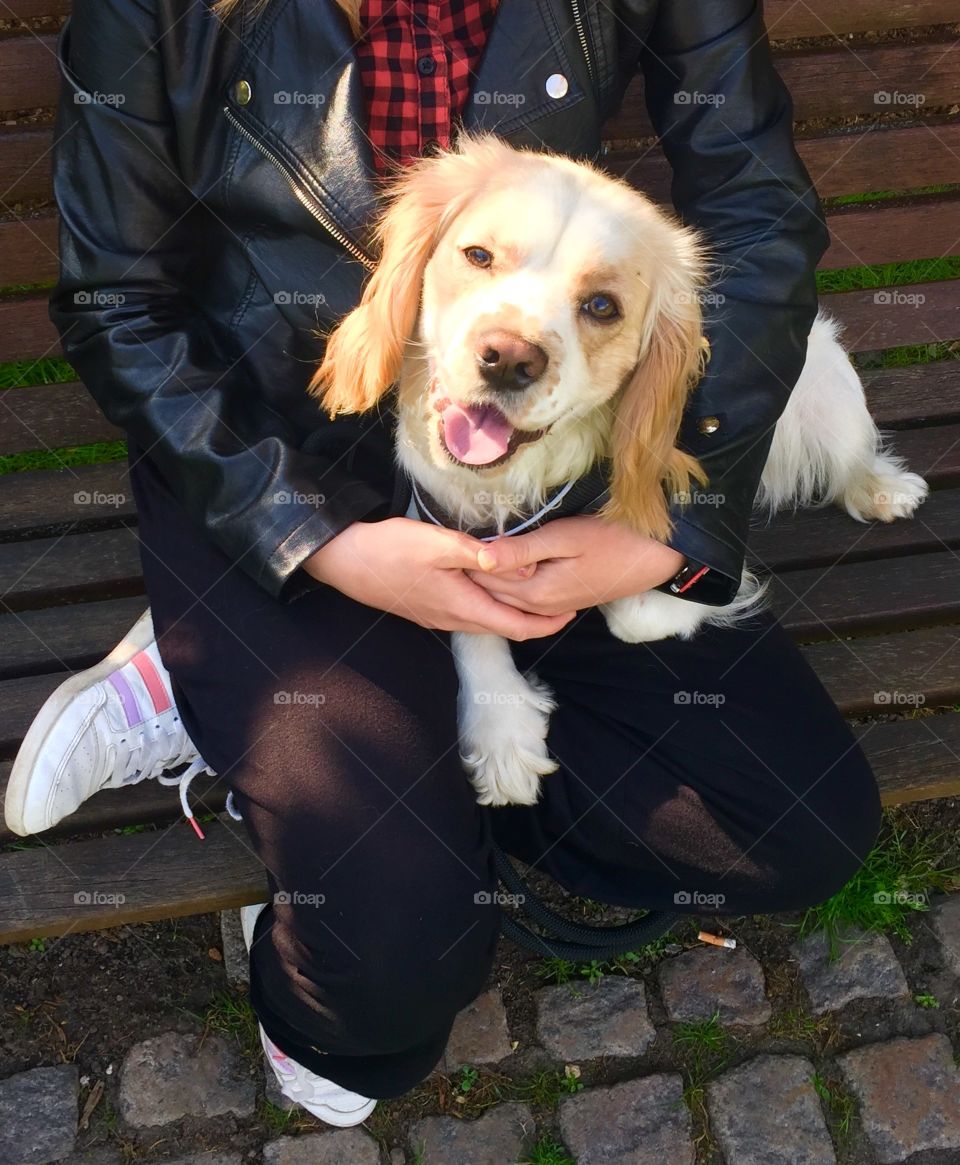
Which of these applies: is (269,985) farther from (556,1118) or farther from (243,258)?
(243,258)

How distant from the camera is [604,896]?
2.35 meters

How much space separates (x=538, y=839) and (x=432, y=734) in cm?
42

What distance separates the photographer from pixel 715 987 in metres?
2.71

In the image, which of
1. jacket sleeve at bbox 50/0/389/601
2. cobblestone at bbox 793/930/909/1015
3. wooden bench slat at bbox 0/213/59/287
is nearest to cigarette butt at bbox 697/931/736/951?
cobblestone at bbox 793/930/909/1015

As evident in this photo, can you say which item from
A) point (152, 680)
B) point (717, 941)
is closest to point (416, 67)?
point (152, 680)

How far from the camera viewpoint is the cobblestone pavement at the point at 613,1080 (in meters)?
2.45

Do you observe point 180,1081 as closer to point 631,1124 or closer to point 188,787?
point 188,787

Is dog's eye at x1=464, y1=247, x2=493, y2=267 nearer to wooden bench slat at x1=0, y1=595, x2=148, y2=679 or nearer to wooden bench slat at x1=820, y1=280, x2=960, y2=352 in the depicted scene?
wooden bench slat at x1=0, y1=595, x2=148, y2=679

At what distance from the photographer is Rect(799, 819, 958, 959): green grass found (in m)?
2.79

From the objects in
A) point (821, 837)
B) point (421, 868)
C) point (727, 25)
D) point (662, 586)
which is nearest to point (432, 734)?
point (421, 868)

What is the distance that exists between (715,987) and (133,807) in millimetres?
1396

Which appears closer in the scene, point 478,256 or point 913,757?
point 478,256

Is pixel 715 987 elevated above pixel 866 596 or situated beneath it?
situated beneath

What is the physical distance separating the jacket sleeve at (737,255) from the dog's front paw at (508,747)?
0.41 m
